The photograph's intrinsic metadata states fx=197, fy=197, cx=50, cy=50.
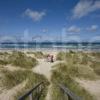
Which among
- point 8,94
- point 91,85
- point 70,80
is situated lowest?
point 91,85

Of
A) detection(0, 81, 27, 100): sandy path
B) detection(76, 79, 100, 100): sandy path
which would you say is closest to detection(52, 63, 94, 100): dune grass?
detection(76, 79, 100, 100): sandy path

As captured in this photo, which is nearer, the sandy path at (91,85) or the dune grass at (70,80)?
the dune grass at (70,80)

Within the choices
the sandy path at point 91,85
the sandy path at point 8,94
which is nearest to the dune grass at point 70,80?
the sandy path at point 91,85

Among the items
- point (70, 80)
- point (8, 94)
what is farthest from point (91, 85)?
point (8, 94)

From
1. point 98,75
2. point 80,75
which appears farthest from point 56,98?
point 98,75

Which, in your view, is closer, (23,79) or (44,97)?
(44,97)

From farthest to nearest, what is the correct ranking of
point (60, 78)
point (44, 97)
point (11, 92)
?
point (60, 78) < point (11, 92) < point (44, 97)

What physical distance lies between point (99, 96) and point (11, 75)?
5107 mm

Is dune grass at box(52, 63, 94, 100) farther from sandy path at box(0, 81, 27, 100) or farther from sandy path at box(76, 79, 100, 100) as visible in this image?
sandy path at box(0, 81, 27, 100)

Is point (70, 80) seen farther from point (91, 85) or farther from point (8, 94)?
point (8, 94)

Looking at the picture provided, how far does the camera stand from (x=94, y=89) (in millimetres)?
9656

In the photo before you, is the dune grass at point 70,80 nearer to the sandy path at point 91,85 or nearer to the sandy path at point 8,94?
the sandy path at point 91,85

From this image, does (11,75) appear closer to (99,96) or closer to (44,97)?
(44,97)

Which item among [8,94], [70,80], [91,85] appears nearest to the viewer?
[8,94]
